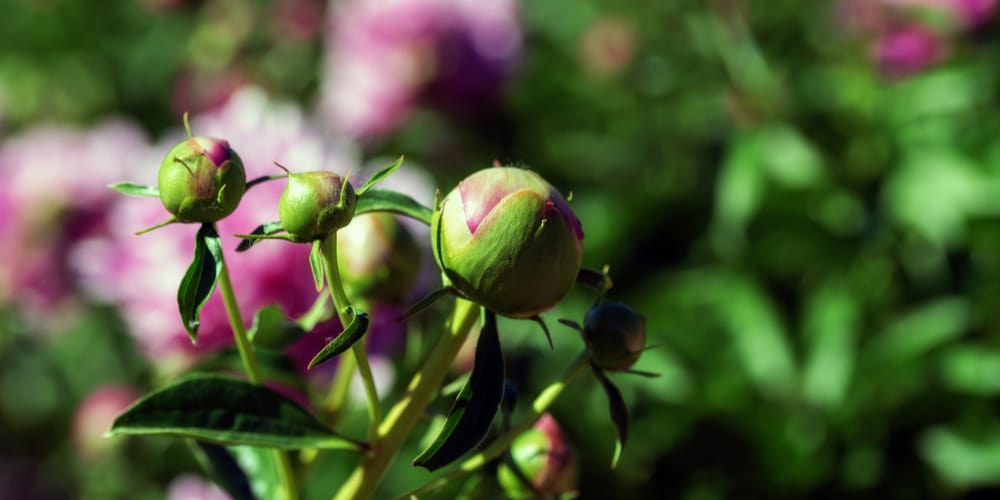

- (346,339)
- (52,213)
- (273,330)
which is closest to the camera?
(346,339)

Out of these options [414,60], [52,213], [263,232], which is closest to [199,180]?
[263,232]

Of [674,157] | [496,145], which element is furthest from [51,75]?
[674,157]

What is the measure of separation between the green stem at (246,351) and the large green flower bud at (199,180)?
0.03 metres

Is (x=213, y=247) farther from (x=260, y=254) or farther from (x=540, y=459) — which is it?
(x=260, y=254)

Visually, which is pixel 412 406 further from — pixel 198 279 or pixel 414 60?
pixel 414 60

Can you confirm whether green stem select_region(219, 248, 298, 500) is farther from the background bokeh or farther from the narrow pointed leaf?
the background bokeh

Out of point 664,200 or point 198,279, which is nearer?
point 198,279

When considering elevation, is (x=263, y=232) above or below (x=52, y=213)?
above

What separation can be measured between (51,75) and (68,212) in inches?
24.6

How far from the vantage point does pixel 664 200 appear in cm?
166

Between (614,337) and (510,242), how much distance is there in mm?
97

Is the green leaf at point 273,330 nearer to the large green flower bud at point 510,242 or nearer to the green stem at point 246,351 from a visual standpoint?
the green stem at point 246,351

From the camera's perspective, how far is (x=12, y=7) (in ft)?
7.35

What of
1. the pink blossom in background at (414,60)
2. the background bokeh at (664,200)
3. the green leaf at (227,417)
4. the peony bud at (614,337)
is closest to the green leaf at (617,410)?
the peony bud at (614,337)
